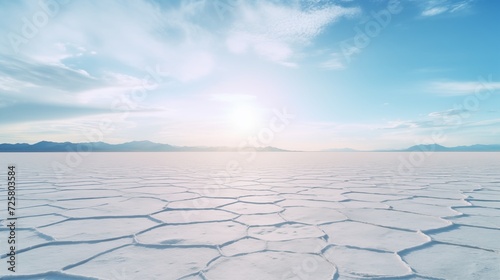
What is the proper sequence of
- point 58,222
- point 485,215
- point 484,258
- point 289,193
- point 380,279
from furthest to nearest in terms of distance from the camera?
point 289,193 < point 485,215 < point 58,222 < point 484,258 < point 380,279

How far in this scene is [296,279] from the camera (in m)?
0.95

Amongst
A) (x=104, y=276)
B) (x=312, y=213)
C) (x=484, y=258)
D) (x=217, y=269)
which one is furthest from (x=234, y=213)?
(x=484, y=258)

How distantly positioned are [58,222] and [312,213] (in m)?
1.58

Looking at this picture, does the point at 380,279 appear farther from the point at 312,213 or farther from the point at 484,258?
the point at 312,213

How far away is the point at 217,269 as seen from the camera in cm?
102

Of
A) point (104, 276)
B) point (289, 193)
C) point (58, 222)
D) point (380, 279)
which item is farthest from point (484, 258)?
point (58, 222)

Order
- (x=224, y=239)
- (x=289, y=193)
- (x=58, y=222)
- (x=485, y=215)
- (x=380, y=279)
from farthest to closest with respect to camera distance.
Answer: (x=289, y=193) < (x=485, y=215) < (x=58, y=222) < (x=224, y=239) < (x=380, y=279)

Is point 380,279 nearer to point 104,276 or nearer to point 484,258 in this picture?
point 484,258

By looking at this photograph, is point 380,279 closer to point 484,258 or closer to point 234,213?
point 484,258

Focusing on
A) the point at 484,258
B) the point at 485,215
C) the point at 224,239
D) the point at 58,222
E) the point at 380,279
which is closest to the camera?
the point at 380,279

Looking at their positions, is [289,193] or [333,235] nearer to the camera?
[333,235]

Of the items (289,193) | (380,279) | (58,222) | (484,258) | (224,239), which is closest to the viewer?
(380,279)

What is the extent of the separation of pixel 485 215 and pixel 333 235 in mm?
1195

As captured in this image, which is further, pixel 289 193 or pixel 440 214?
pixel 289 193
